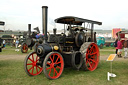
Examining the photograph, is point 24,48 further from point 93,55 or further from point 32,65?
point 93,55

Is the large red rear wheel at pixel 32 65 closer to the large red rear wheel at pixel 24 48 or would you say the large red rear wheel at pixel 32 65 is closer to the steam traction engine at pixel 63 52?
the steam traction engine at pixel 63 52

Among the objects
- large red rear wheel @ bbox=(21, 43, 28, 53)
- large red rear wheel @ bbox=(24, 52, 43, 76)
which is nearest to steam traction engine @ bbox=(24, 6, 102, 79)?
large red rear wheel @ bbox=(24, 52, 43, 76)

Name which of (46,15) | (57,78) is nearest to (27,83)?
(57,78)

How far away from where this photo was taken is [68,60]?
4.73m

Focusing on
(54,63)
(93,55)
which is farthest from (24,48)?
(54,63)

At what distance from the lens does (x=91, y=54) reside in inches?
219

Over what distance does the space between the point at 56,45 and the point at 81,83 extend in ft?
5.29

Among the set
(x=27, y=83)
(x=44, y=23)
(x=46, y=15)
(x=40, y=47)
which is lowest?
(x=27, y=83)

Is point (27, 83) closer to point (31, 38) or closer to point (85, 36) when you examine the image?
point (85, 36)

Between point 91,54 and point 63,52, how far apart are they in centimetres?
135

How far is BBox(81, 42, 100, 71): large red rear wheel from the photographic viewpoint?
523 cm

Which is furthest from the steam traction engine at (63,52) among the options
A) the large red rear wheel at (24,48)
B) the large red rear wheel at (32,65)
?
the large red rear wheel at (24,48)

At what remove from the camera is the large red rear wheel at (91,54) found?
5232mm

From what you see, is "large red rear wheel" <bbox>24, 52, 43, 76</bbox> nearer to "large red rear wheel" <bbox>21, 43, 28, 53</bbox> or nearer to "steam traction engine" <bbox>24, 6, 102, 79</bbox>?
"steam traction engine" <bbox>24, 6, 102, 79</bbox>
